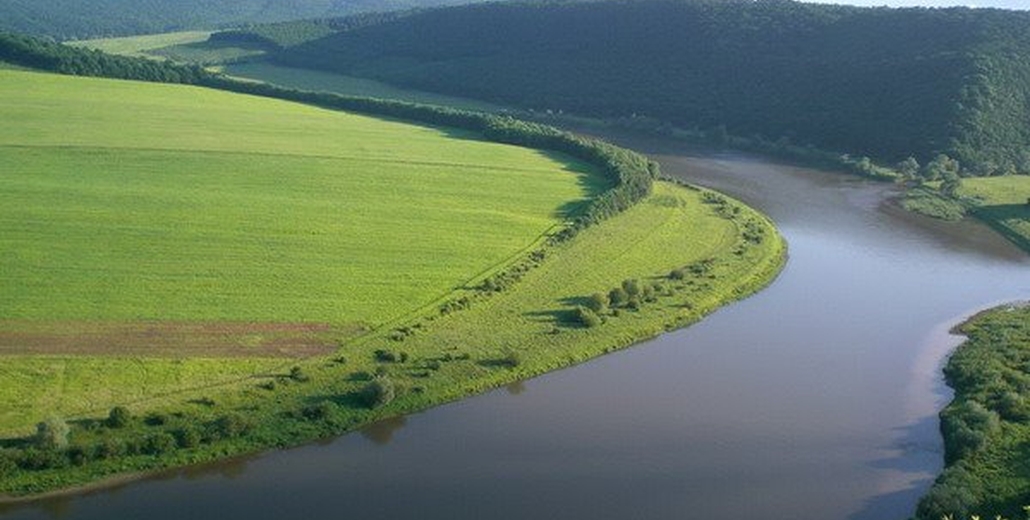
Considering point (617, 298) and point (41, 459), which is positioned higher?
point (617, 298)

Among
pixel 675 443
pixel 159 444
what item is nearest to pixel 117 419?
pixel 159 444

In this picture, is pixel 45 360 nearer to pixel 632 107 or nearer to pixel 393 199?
pixel 393 199

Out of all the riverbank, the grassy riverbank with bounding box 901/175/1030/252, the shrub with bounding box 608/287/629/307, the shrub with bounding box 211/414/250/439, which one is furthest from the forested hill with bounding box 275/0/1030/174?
the shrub with bounding box 211/414/250/439

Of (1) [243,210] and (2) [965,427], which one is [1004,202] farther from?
(1) [243,210]

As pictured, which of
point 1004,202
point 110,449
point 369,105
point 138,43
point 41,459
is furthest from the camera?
point 138,43

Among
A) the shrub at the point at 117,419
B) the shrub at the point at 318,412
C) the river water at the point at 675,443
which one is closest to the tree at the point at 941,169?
the river water at the point at 675,443

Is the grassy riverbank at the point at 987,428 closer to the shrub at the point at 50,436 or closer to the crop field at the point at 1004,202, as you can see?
the crop field at the point at 1004,202

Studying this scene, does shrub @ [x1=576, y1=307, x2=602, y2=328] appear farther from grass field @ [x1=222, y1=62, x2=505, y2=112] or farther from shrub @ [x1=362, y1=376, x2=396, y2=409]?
grass field @ [x1=222, y1=62, x2=505, y2=112]
